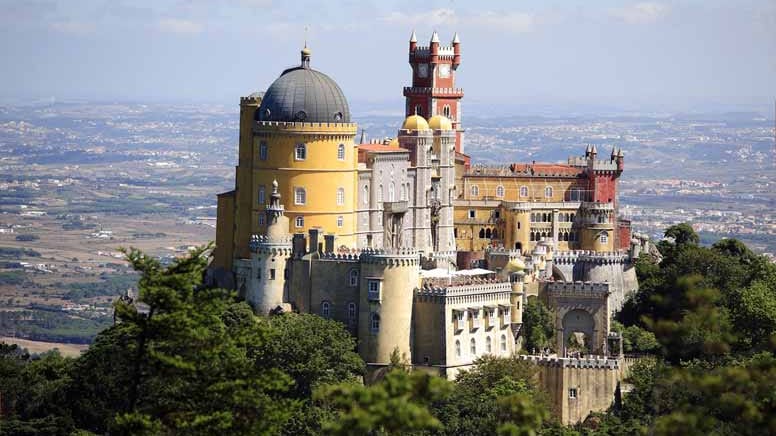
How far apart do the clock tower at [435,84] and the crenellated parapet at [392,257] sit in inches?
1330

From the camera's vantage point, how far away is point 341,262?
10575 cm

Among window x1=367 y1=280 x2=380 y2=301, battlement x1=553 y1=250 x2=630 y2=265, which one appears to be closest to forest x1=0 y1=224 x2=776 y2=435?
battlement x1=553 y1=250 x2=630 y2=265

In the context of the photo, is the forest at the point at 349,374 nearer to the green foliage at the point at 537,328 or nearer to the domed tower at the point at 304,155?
the green foliage at the point at 537,328

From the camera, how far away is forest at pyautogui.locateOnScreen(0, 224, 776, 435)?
61906 millimetres

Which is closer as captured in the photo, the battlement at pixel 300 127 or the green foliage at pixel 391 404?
the green foliage at pixel 391 404

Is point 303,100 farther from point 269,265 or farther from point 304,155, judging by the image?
point 269,265

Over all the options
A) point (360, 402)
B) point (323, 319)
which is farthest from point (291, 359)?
point (360, 402)

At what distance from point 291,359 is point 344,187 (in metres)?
14.7

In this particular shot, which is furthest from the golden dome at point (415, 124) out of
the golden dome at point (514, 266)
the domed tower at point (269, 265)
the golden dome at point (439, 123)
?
the domed tower at point (269, 265)

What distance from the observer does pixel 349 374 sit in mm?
101500

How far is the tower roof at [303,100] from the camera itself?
111 m

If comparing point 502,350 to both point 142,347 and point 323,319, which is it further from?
point 142,347

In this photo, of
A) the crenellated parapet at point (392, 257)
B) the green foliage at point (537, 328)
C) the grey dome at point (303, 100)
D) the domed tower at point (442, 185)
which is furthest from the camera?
the domed tower at point (442, 185)

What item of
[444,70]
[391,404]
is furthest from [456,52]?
[391,404]
